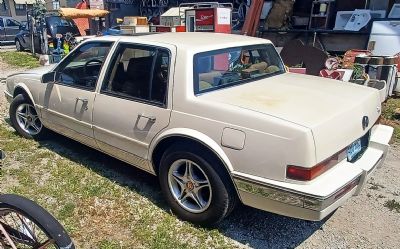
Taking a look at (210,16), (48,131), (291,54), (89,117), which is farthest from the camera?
(210,16)

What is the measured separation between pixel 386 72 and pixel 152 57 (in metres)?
5.42

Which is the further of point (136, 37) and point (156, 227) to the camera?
point (136, 37)

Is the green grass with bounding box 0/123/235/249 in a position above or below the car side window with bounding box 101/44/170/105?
below

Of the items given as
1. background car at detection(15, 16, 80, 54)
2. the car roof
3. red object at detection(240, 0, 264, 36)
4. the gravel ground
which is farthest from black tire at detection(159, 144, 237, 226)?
background car at detection(15, 16, 80, 54)

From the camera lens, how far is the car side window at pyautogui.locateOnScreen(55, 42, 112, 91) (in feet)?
12.3

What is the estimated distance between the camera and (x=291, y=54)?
848cm

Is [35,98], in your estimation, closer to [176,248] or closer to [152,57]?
[152,57]

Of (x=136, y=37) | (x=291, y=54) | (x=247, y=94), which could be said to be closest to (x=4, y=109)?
(x=136, y=37)

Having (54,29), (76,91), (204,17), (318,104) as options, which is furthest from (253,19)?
(318,104)

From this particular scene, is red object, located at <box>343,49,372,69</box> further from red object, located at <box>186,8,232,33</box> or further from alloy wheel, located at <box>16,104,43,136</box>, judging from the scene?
alloy wheel, located at <box>16,104,43,136</box>

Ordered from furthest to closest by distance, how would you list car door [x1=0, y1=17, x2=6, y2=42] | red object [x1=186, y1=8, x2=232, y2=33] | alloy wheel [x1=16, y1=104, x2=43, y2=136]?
1. car door [x1=0, y1=17, x2=6, y2=42]
2. red object [x1=186, y1=8, x2=232, y2=33]
3. alloy wheel [x1=16, y1=104, x2=43, y2=136]

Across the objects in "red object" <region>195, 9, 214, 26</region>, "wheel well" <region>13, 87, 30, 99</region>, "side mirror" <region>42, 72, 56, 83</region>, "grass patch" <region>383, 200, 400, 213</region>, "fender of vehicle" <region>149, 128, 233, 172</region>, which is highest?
"red object" <region>195, 9, 214, 26</region>

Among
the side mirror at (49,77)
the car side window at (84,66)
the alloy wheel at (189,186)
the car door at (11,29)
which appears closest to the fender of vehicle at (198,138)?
the alloy wheel at (189,186)

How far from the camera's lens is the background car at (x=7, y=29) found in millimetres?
18805
